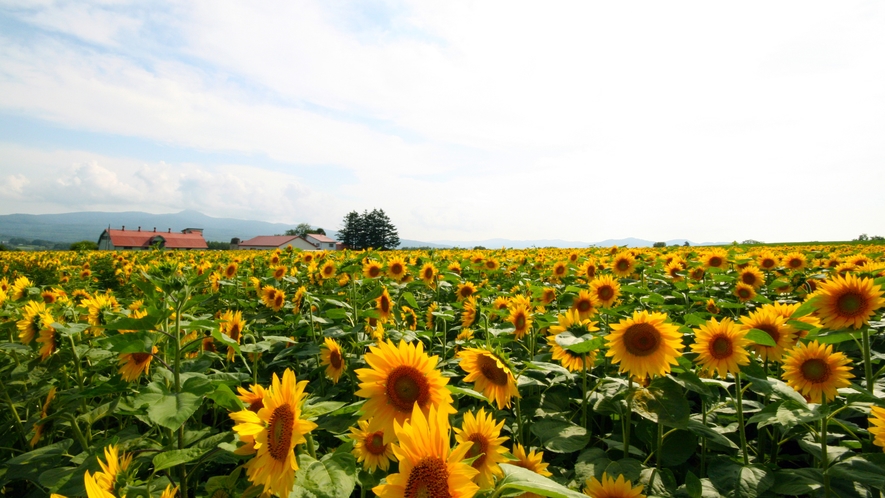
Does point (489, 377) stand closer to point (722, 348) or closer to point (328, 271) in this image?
point (722, 348)

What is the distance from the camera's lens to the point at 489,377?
6.96 ft

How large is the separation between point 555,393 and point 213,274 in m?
6.11

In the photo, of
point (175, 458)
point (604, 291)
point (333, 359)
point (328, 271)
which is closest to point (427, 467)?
point (175, 458)

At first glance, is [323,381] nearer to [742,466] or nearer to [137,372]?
[137,372]

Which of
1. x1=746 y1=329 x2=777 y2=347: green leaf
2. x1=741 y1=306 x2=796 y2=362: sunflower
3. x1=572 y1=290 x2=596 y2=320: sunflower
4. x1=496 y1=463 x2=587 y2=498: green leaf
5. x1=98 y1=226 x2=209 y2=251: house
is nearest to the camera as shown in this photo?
x1=496 y1=463 x2=587 y2=498: green leaf

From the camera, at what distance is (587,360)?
2.73 metres

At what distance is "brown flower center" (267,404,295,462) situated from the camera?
48.3 inches

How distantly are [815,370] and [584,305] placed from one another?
4.71 feet

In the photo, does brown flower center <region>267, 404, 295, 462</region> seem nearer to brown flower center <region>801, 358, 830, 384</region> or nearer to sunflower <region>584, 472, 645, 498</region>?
sunflower <region>584, 472, 645, 498</region>

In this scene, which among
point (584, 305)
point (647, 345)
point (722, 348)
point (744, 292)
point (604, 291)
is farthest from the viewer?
point (744, 292)

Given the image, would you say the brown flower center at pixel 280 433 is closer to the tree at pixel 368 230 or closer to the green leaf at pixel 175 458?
the green leaf at pixel 175 458

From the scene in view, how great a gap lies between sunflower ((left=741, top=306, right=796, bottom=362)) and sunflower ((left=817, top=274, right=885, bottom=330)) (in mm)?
185

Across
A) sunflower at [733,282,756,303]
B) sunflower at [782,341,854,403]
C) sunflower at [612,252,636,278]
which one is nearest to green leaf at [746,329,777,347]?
sunflower at [782,341,854,403]

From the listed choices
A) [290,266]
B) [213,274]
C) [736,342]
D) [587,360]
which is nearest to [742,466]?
[736,342]
